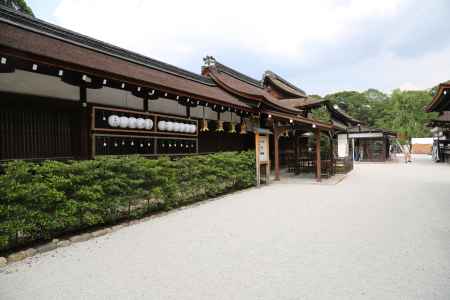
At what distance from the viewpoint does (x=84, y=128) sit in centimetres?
619

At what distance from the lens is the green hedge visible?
3.71 meters

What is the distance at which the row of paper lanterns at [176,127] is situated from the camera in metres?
7.73

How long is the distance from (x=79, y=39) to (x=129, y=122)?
3.15 m

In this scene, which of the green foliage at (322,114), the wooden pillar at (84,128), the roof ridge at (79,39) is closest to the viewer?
the wooden pillar at (84,128)

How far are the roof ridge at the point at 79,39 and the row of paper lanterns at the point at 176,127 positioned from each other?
279cm

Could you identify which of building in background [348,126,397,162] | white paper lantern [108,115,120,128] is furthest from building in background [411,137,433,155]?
white paper lantern [108,115,120,128]

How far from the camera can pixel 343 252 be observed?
3820 mm

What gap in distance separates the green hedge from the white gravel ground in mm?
481

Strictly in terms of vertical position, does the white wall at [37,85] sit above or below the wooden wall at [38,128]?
above

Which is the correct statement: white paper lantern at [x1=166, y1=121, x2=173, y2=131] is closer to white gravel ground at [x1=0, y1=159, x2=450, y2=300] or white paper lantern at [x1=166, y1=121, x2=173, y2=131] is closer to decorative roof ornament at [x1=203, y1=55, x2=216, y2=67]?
white gravel ground at [x1=0, y1=159, x2=450, y2=300]

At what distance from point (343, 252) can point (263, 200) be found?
3.96 m

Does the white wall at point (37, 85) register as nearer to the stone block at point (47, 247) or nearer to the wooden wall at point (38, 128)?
the wooden wall at point (38, 128)

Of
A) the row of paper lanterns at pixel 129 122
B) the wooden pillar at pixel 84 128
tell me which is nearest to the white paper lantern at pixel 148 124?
the row of paper lanterns at pixel 129 122

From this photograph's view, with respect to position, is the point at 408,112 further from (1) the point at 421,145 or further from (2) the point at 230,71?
(2) the point at 230,71
